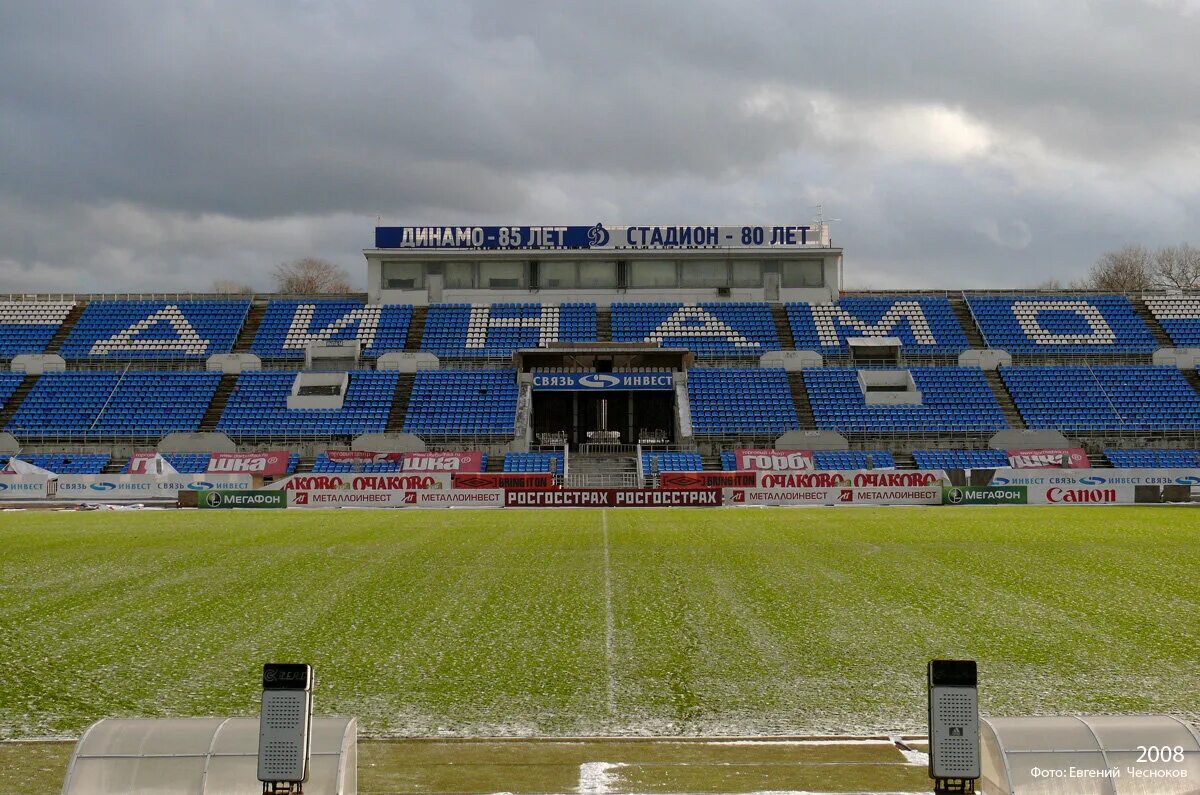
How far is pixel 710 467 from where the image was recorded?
50.8 m

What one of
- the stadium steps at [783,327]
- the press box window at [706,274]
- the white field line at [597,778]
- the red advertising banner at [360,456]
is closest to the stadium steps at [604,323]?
the press box window at [706,274]

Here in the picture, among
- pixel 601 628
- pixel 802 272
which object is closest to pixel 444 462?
pixel 802 272

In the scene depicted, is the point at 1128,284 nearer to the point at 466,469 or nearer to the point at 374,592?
the point at 466,469

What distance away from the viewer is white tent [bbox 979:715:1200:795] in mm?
6453

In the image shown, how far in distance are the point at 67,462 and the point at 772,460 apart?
3765 centimetres

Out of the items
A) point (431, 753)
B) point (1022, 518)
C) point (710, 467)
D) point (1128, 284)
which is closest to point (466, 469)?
point (710, 467)

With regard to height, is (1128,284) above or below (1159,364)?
above

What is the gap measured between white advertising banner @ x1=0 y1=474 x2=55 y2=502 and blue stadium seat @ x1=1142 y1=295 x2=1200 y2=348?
65.7 metres

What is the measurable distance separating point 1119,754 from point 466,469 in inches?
1781

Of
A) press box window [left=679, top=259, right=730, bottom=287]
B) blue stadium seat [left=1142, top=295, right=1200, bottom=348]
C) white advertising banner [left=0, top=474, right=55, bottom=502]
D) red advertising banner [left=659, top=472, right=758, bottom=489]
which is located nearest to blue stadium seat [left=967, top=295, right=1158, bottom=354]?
blue stadium seat [left=1142, top=295, right=1200, bottom=348]

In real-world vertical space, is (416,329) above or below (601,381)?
above

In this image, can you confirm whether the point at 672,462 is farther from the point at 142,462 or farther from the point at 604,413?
the point at 142,462

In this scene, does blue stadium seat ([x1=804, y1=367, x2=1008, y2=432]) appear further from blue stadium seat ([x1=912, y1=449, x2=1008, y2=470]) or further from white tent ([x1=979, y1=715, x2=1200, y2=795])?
white tent ([x1=979, y1=715, x2=1200, y2=795])

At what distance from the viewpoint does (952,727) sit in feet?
19.1
